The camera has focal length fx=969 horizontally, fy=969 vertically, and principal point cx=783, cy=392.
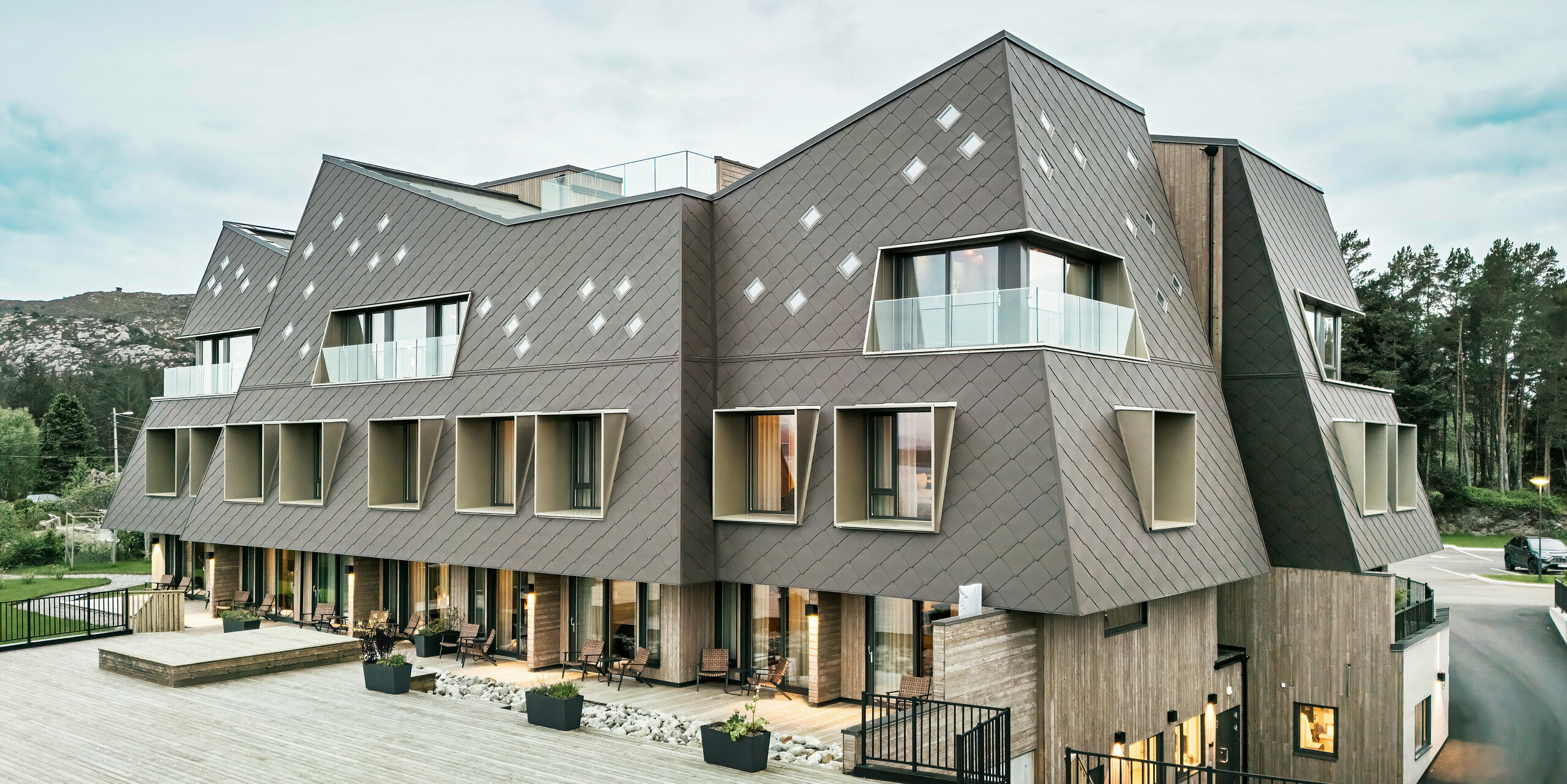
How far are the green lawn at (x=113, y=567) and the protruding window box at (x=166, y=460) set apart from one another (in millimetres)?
10143

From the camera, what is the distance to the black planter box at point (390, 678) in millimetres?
14562

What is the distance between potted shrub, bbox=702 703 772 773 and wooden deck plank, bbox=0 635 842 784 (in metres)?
0.14

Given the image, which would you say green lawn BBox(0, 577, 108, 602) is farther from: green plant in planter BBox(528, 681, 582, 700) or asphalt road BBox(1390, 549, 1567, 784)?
asphalt road BBox(1390, 549, 1567, 784)

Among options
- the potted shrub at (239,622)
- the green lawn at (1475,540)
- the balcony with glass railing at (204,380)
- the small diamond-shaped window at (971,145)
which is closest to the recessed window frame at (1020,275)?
the small diamond-shaped window at (971,145)

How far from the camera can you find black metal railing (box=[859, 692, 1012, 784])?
392 inches

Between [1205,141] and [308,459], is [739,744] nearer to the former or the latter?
[1205,141]

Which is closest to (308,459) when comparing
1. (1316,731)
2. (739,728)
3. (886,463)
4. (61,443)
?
(886,463)

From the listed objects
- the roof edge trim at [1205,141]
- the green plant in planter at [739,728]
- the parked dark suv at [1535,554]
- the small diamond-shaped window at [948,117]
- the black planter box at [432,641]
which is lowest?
the parked dark suv at [1535,554]

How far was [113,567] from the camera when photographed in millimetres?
37344

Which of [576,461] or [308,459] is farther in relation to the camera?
[308,459]

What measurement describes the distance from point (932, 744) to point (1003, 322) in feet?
19.4

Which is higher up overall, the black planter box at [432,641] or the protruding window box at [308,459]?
the protruding window box at [308,459]

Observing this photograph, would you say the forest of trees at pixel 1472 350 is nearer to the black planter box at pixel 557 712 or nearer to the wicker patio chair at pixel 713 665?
the wicker patio chair at pixel 713 665

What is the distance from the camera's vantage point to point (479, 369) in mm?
19000
